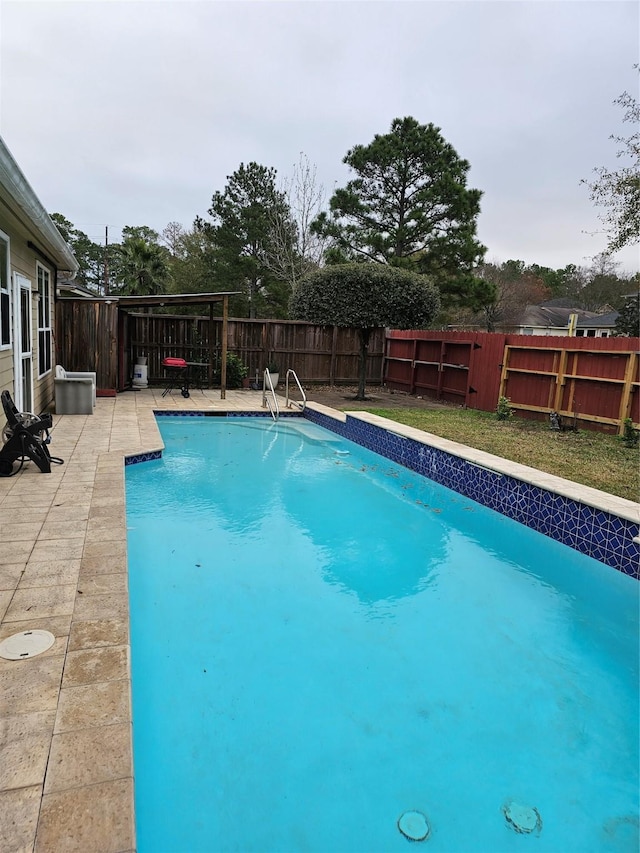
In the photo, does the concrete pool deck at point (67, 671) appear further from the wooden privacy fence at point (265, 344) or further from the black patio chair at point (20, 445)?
the wooden privacy fence at point (265, 344)

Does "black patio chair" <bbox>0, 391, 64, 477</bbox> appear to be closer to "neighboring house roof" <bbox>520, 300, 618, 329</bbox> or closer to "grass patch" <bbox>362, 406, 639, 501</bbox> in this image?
"grass patch" <bbox>362, 406, 639, 501</bbox>

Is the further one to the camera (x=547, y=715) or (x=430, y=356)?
(x=430, y=356)

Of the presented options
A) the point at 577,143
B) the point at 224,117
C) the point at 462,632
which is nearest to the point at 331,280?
the point at 577,143

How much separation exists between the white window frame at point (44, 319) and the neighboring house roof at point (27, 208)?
1.35ft

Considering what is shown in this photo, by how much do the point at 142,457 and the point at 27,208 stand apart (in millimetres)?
2835

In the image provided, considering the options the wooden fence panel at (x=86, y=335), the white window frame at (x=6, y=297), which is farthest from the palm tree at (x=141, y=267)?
the white window frame at (x=6, y=297)

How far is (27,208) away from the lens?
4883mm

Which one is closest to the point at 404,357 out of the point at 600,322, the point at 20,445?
the point at 20,445

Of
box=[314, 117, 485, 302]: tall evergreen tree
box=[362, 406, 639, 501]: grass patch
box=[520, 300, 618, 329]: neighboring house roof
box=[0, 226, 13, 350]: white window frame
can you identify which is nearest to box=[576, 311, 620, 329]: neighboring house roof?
box=[520, 300, 618, 329]: neighboring house roof

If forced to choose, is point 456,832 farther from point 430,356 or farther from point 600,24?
point 430,356

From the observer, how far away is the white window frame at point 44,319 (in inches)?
320

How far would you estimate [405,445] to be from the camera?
7277 millimetres

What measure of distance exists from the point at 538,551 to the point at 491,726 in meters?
2.40

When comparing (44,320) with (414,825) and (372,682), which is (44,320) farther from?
(414,825)
